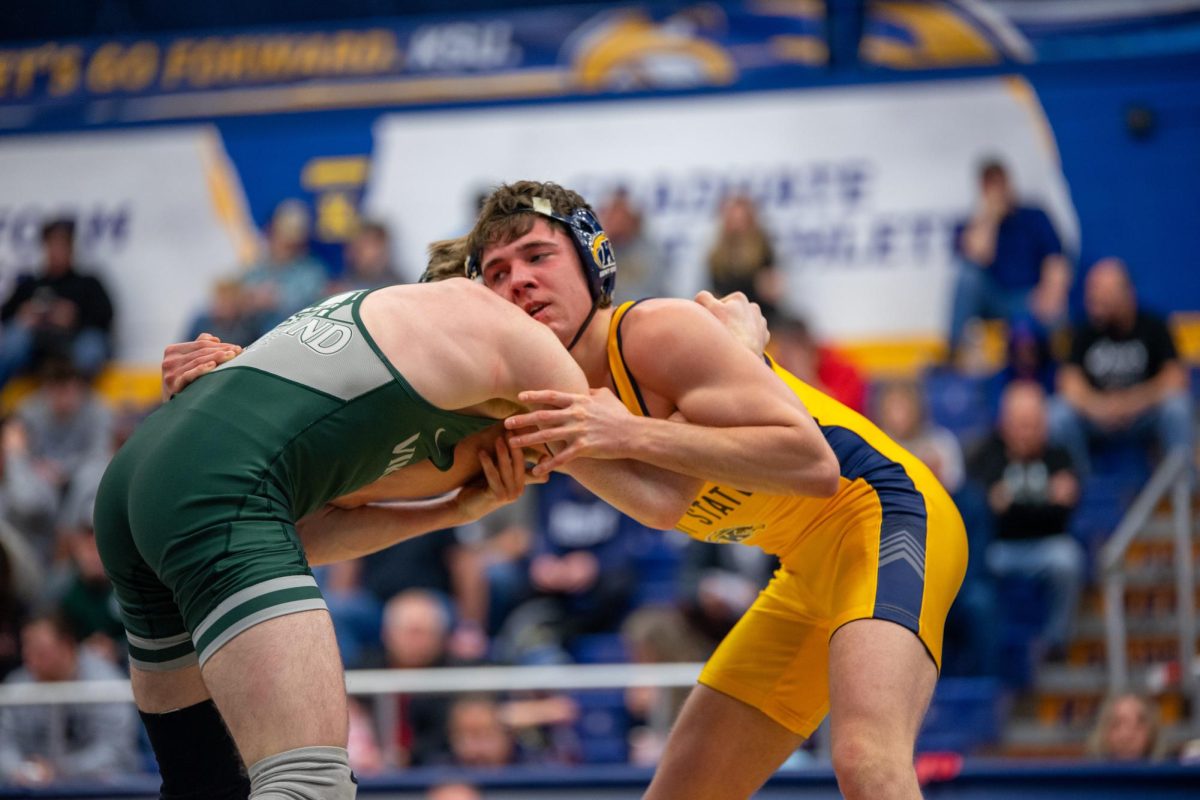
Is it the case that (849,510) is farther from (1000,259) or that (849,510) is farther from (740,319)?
(1000,259)

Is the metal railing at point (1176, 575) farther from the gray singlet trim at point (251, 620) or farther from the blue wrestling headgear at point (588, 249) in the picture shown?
the gray singlet trim at point (251, 620)

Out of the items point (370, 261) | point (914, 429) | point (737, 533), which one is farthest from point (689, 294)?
point (737, 533)

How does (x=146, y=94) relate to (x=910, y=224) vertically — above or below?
above

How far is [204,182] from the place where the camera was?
12.2 m

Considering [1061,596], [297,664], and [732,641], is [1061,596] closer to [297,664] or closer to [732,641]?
[732,641]

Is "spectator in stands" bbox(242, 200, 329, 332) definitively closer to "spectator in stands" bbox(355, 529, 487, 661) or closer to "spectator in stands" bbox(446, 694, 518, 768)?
"spectator in stands" bbox(355, 529, 487, 661)

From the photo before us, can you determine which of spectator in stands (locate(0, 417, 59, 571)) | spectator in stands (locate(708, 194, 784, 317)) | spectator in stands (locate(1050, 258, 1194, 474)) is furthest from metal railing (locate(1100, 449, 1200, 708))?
spectator in stands (locate(0, 417, 59, 571))

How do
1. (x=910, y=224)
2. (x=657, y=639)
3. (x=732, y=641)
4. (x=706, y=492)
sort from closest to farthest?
(x=706, y=492)
(x=732, y=641)
(x=657, y=639)
(x=910, y=224)

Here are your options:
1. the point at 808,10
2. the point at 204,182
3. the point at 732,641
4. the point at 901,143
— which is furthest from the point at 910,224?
the point at 732,641

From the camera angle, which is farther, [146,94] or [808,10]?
[146,94]

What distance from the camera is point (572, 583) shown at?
27.6 ft

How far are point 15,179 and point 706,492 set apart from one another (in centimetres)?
1047

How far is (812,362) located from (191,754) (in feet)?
20.4

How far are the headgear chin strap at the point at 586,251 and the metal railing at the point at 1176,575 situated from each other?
446 centimetres
